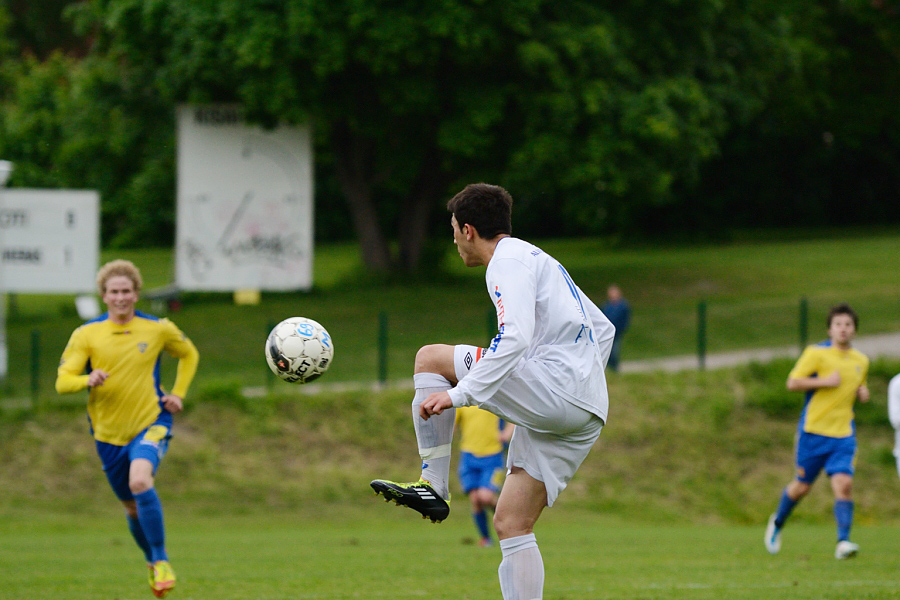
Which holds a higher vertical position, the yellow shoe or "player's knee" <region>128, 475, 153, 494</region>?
"player's knee" <region>128, 475, 153, 494</region>

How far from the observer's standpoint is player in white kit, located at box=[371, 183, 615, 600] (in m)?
5.45

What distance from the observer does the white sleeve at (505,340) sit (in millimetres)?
5281

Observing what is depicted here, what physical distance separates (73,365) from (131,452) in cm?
71

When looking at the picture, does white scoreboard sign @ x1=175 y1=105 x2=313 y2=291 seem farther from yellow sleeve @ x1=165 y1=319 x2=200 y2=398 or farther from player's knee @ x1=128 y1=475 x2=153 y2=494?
player's knee @ x1=128 y1=475 x2=153 y2=494

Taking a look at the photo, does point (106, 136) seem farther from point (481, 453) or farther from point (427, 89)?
point (481, 453)

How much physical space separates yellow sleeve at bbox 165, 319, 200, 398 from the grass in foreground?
150 cm

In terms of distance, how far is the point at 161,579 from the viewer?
740 cm

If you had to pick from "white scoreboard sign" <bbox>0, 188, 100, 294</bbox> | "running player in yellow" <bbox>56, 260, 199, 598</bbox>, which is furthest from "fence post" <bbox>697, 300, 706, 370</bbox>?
"running player in yellow" <bbox>56, 260, 199, 598</bbox>

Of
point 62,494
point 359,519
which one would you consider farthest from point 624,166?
point 62,494

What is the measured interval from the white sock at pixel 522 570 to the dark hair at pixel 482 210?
4.98 feet

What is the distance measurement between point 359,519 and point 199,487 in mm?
2301

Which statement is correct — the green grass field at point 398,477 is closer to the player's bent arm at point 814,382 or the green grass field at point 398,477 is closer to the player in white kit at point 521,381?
the player's bent arm at point 814,382

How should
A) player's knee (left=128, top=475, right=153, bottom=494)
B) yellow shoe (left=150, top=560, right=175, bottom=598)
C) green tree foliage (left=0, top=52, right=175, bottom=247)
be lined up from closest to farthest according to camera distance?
yellow shoe (left=150, top=560, right=175, bottom=598)
player's knee (left=128, top=475, right=153, bottom=494)
green tree foliage (left=0, top=52, right=175, bottom=247)

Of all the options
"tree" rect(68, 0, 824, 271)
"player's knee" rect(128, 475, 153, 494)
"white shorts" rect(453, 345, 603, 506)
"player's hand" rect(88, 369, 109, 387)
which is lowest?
"player's knee" rect(128, 475, 153, 494)
